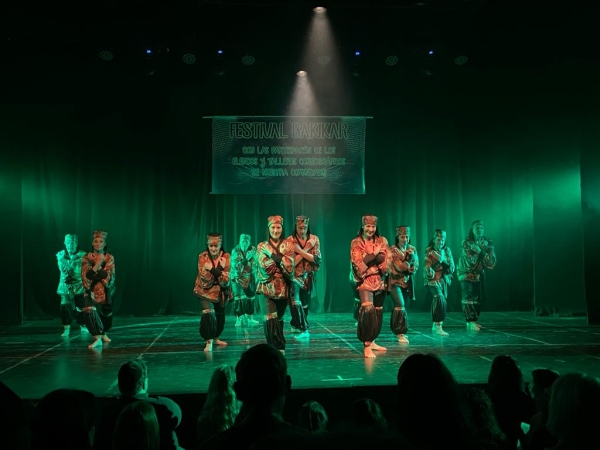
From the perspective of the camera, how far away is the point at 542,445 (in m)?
2.54

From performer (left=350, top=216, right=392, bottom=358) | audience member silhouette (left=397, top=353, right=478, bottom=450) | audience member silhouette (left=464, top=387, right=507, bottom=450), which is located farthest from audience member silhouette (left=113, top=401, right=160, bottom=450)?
performer (left=350, top=216, right=392, bottom=358)

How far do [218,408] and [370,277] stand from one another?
4649 millimetres

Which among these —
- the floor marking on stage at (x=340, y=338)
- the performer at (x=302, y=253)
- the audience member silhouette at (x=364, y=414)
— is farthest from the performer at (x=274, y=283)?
the audience member silhouette at (x=364, y=414)

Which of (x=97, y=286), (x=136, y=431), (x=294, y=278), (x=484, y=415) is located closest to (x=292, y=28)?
(x=294, y=278)

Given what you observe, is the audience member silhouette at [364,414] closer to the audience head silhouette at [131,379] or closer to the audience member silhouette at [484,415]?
the audience member silhouette at [484,415]

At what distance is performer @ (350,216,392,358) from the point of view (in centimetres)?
745

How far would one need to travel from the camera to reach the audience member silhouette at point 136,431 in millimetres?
2170

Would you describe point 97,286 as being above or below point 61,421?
above

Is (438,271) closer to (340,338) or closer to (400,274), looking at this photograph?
(400,274)

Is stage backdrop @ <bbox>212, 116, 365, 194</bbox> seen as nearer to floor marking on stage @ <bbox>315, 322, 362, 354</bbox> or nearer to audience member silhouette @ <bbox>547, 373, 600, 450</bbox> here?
floor marking on stage @ <bbox>315, 322, 362, 354</bbox>

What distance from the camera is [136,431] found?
2.17 m

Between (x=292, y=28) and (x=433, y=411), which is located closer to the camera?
(x=433, y=411)

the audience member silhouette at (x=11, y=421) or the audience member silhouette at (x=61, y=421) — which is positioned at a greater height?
the audience member silhouette at (x=11, y=421)

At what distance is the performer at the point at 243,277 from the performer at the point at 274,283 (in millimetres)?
3927
